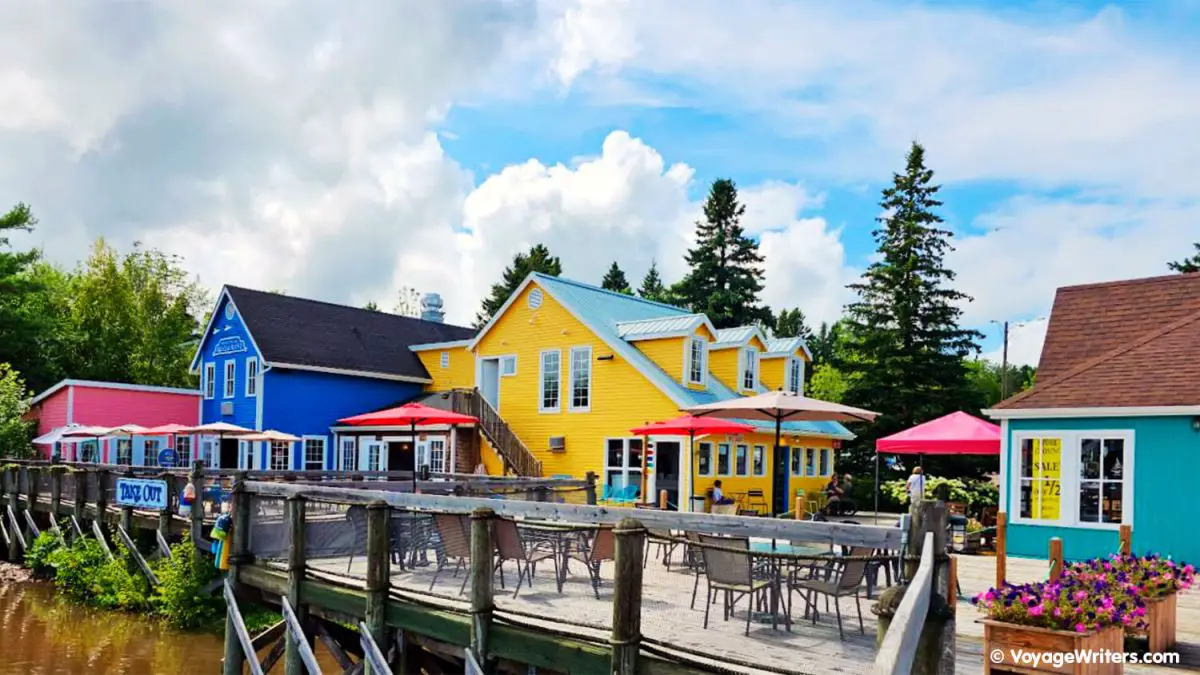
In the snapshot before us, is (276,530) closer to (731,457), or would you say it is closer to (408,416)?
(408,416)

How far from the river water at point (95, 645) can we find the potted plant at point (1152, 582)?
11.2 meters

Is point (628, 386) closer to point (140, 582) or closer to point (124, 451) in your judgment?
point (140, 582)

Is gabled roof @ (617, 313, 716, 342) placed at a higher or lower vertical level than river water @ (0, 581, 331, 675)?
higher

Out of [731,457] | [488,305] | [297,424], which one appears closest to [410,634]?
[731,457]

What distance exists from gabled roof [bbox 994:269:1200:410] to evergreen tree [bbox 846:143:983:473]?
54.9ft

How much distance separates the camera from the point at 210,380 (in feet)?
105

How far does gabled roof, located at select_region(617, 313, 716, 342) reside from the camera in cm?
2570

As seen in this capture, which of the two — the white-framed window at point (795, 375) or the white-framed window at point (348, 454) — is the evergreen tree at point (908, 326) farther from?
the white-framed window at point (348, 454)

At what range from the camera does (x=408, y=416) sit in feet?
63.0

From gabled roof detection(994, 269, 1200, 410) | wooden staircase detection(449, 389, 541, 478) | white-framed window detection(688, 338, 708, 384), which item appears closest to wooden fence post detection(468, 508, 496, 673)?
gabled roof detection(994, 269, 1200, 410)

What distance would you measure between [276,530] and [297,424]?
64.9ft

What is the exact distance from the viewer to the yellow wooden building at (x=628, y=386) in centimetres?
2520

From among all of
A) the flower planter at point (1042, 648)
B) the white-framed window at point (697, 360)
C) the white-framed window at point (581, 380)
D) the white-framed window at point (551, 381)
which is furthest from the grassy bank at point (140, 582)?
the white-framed window at point (697, 360)

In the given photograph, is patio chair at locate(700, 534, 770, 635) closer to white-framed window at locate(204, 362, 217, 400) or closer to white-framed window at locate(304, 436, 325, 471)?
white-framed window at locate(304, 436, 325, 471)
